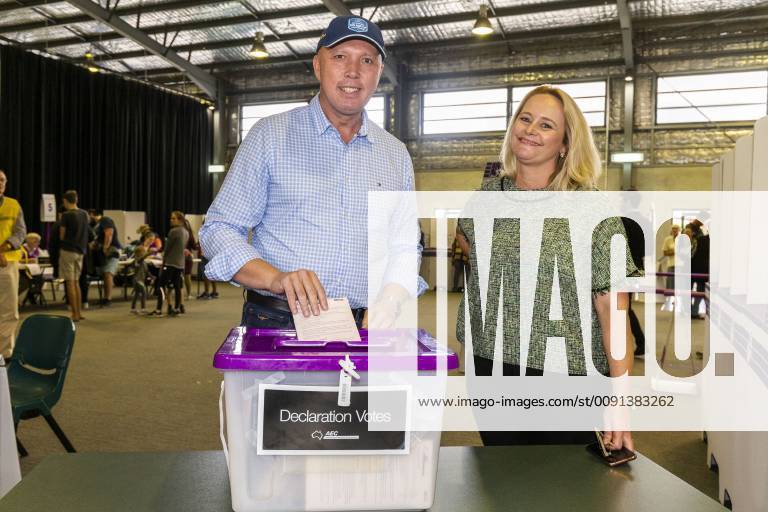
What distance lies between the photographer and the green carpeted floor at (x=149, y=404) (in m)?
3.31

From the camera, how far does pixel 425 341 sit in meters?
0.93

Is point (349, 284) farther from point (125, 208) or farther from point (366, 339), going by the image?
point (125, 208)

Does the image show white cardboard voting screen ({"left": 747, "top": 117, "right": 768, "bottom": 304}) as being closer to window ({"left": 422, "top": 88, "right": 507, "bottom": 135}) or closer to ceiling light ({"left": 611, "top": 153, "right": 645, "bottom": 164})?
ceiling light ({"left": 611, "top": 153, "right": 645, "bottom": 164})

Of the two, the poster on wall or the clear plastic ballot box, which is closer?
the clear plastic ballot box

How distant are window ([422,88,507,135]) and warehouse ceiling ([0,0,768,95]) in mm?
997

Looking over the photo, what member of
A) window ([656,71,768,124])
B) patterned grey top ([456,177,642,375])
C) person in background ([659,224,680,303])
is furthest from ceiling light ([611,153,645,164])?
patterned grey top ([456,177,642,375])

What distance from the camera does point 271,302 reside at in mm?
1450

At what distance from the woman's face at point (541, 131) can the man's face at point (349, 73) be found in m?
0.38

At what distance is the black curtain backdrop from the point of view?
460 inches

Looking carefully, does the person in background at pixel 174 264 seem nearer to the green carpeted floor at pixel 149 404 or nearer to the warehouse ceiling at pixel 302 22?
the green carpeted floor at pixel 149 404

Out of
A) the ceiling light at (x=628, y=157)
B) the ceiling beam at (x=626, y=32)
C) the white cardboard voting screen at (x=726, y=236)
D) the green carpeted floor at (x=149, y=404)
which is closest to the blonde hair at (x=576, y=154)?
the white cardboard voting screen at (x=726, y=236)

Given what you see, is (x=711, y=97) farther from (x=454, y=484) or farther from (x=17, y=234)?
(x=454, y=484)

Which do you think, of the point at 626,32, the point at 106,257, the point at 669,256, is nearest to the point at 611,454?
the point at 669,256

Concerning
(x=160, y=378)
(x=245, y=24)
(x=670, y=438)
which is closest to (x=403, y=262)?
(x=670, y=438)
